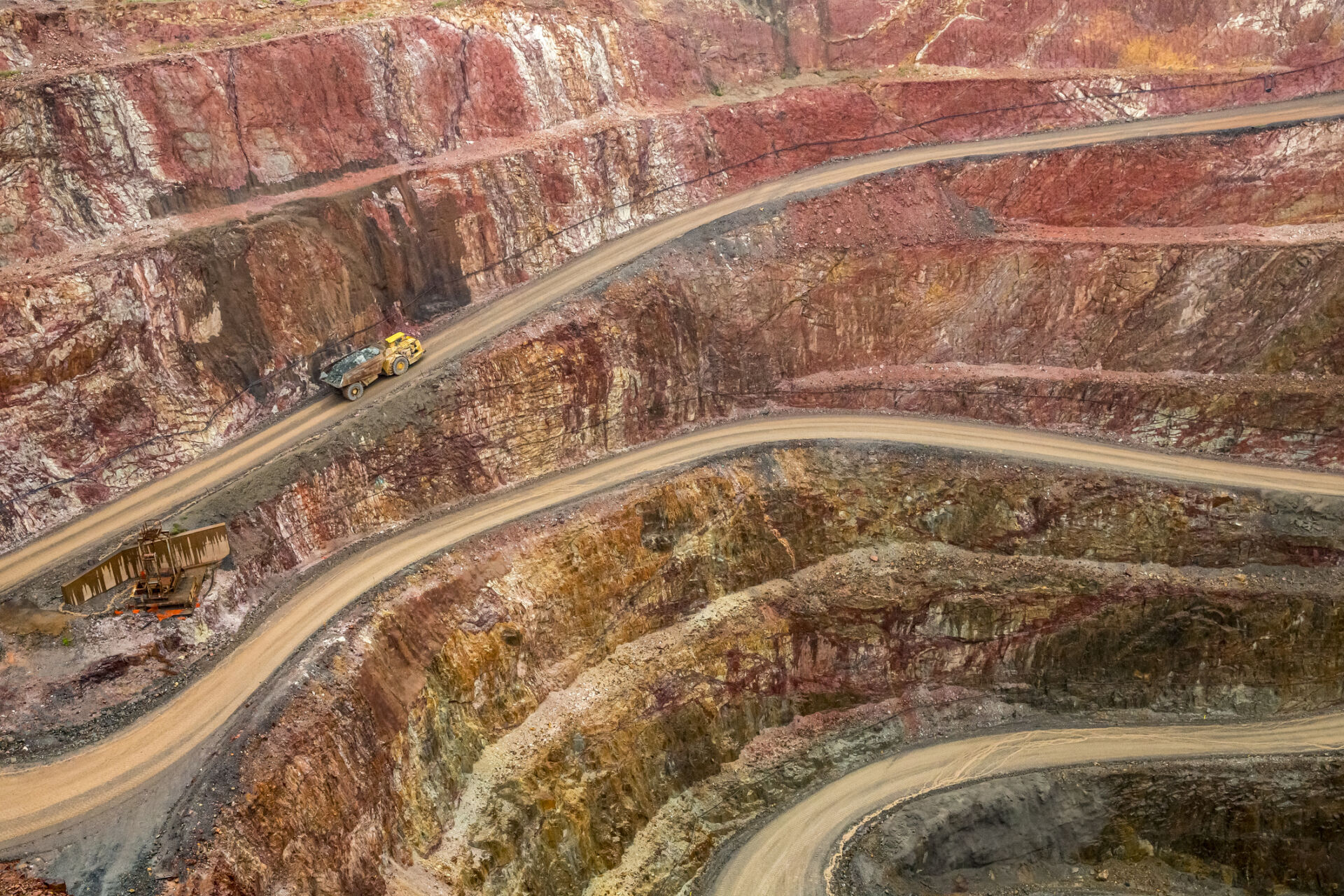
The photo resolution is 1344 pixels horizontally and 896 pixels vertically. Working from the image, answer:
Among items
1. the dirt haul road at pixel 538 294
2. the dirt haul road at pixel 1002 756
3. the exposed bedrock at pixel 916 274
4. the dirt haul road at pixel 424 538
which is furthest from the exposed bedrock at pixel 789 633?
the dirt haul road at pixel 538 294

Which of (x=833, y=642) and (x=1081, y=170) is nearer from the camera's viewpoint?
(x=833, y=642)

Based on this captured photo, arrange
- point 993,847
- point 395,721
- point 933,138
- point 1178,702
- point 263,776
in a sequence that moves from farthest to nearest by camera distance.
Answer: point 933,138, point 1178,702, point 993,847, point 395,721, point 263,776

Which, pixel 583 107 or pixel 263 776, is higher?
pixel 583 107

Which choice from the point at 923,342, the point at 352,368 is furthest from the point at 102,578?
the point at 923,342

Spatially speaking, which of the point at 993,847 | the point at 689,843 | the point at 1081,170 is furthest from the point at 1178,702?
the point at 1081,170

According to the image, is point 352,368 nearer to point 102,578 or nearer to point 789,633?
point 102,578

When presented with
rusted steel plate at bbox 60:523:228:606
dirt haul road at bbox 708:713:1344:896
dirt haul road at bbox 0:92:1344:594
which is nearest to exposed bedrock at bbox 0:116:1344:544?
dirt haul road at bbox 0:92:1344:594

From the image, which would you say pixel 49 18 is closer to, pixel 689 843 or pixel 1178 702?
pixel 689 843
